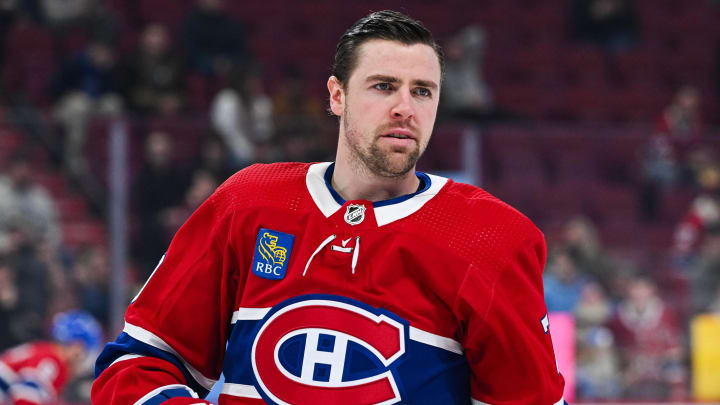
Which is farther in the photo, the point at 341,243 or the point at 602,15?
the point at 602,15

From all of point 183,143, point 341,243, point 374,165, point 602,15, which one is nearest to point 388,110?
point 374,165

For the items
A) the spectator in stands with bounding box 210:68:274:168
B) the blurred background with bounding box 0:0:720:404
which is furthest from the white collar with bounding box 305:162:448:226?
the spectator in stands with bounding box 210:68:274:168

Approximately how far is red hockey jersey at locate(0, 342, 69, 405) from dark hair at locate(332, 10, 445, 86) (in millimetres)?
3322

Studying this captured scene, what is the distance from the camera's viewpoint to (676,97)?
30.5ft

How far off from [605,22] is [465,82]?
2119 mm

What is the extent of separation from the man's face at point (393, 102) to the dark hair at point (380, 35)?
1 cm

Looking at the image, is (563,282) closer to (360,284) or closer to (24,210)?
(24,210)

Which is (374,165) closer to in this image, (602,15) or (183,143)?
(183,143)

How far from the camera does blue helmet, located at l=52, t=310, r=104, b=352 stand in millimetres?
5509

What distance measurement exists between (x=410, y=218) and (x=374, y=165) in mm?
115

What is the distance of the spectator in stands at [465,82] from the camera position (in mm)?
7492

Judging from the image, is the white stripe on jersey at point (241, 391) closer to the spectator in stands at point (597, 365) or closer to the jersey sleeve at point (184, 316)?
the jersey sleeve at point (184, 316)

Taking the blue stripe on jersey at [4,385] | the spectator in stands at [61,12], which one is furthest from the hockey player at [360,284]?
the spectator in stands at [61,12]

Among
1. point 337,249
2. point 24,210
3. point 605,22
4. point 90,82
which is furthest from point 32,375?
point 605,22
